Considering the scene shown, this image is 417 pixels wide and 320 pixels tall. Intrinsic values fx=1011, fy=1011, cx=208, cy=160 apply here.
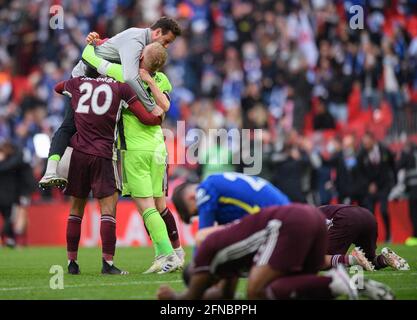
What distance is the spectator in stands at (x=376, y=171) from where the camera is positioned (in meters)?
19.1

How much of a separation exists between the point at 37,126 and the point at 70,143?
517 inches

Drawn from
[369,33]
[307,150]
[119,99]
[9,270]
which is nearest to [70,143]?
[119,99]

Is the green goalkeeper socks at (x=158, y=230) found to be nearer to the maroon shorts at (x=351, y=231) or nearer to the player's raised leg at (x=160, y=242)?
the player's raised leg at (x=160, y=242)

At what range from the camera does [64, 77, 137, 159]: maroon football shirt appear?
1054 cm

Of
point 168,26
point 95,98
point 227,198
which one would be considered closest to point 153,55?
point 168,26

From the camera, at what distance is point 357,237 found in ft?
34.8

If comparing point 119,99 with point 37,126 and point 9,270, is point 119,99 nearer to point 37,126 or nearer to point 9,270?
point 9,270

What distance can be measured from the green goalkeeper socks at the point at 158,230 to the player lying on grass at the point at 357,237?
170 cm

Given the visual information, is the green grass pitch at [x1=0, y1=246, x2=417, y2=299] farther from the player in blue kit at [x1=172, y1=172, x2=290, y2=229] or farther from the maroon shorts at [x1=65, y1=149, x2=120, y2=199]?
the player in blue kit at [x1=172, y1=172, x2=290, y2=229]

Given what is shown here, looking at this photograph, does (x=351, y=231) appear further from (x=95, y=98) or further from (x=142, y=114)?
(x=95, y=98)

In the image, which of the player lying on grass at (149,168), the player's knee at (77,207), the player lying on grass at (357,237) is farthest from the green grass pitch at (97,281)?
the player's knee at (77,207)

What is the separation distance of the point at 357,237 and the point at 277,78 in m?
12.7

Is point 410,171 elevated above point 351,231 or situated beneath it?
elevated above

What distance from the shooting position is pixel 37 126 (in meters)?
23.5
